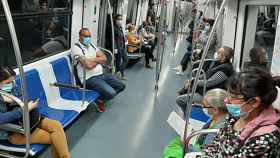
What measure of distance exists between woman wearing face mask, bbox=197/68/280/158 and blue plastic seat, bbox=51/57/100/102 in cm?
312

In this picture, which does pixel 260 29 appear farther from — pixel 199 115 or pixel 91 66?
pixel 91 66

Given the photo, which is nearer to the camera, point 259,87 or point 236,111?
point 259,87

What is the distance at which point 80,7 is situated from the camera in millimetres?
6223

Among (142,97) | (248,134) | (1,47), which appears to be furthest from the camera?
(142,97)

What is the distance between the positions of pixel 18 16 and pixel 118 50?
12.9 feet

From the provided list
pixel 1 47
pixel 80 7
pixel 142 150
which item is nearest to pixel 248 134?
pixel 142 150

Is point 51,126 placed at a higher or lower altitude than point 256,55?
lower

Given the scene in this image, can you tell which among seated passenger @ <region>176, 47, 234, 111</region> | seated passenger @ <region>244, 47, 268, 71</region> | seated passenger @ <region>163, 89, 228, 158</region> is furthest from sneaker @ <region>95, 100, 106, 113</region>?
seated passenger @ <region>163, 89, 228, 158</region>

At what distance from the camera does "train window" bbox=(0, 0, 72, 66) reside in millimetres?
3969

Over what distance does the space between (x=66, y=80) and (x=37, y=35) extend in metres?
0.80

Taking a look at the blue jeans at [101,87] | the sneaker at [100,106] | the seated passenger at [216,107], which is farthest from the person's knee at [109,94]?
the seated passenger at [216,107]

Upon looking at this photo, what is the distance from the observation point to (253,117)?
2090mm

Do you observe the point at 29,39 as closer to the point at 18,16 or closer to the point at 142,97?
the point at 18,16

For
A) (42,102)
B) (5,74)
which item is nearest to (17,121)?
(5,74)
